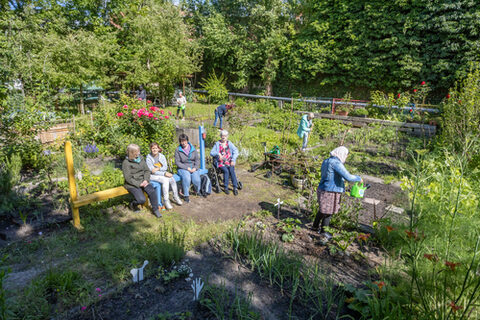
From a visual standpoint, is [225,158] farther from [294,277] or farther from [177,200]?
[294,277]

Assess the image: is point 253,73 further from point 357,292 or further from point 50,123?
point 357,292

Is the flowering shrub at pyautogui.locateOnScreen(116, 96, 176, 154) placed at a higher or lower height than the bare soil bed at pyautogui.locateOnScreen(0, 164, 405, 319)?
higher

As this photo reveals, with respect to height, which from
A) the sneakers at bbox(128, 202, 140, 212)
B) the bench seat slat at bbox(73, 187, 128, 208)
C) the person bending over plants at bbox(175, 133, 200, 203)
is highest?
the person bending over plants at bbox(175, 133, 200, 203)

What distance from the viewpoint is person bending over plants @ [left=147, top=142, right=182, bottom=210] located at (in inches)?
196

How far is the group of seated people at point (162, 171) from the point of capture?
4656 mm

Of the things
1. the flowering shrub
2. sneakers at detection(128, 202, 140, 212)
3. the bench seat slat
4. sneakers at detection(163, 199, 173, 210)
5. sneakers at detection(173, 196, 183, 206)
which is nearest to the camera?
the bench seat slat

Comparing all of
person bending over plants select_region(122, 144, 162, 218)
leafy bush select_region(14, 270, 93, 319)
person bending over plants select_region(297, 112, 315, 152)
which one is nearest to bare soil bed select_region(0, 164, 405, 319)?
leafy bush select_region(14, 270, 93, 319)

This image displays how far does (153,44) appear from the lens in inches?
610

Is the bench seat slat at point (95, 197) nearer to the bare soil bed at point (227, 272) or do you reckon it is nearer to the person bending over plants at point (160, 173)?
the bare soil bed at point (227, 272)

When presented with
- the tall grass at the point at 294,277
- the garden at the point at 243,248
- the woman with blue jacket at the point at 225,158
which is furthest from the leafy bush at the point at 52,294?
the woman with blue jacket at the point at 225,158

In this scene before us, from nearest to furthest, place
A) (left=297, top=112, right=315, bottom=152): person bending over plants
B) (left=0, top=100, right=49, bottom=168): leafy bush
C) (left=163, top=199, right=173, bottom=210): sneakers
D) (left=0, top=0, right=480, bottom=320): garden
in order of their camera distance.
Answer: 1. (left=0, top=0, right=480, bottom=320): garden
2. (left=163, top=199, right=173, bottom=210): sneakers
3. (left=0, top=100, right=49, bottom=168): leafy bush
4. (left=297, top=112, right=315, bottom=152): person bending over plants

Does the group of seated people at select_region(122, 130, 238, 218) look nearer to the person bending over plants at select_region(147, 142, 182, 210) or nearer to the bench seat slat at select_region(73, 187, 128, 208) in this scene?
the person bending over plants at select_region(147, 142, 182, 210)

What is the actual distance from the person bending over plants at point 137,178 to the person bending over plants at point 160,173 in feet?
0.78

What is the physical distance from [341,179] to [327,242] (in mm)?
874
